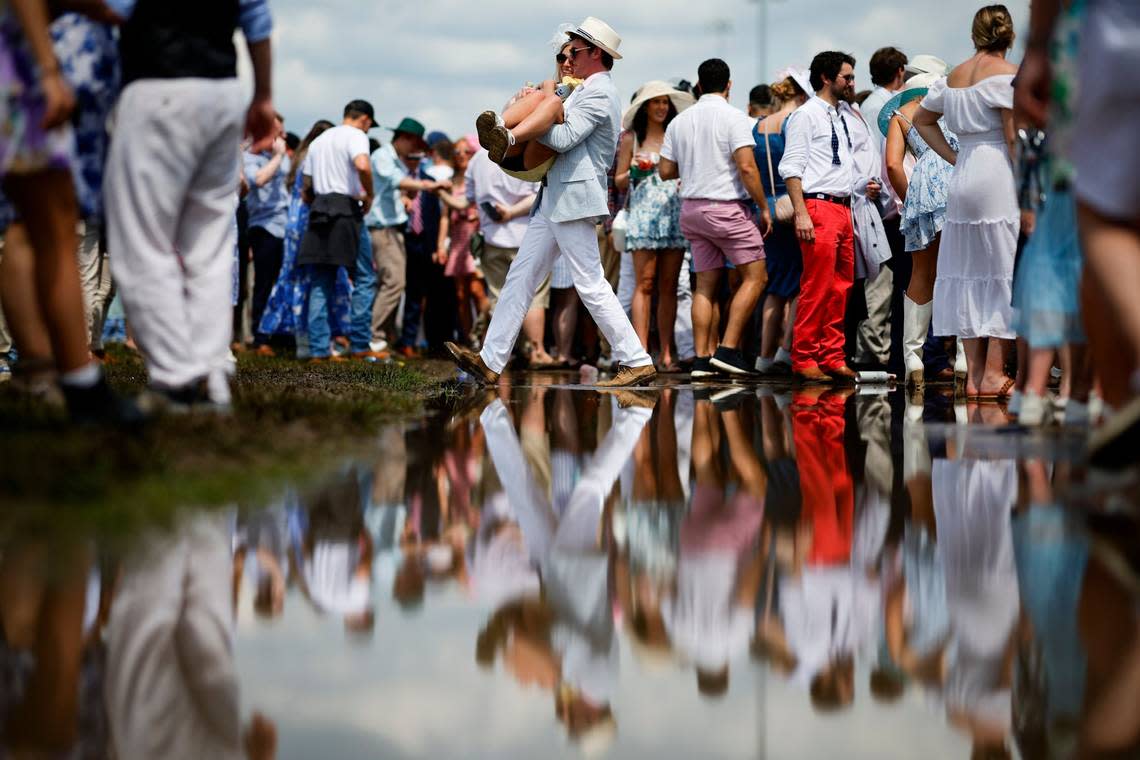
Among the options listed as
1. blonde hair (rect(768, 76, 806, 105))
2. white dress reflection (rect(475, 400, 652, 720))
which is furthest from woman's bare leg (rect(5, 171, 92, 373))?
blonde hair (rect(768, 76, 806, 105))

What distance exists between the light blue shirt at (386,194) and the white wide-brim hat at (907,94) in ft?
21.5

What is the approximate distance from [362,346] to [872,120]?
6062 millimetres

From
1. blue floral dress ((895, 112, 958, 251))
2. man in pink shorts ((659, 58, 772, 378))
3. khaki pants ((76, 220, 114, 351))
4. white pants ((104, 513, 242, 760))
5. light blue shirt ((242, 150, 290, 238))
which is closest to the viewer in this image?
white pants ((104, 513, 242, 760))

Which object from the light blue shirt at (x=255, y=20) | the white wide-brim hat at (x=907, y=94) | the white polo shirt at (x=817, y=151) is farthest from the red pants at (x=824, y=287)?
the light blue shirt at (x=255, y=20)

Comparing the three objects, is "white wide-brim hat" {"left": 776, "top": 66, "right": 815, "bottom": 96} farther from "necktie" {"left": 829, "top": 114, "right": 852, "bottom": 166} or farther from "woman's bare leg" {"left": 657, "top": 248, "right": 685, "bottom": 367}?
"woman's bare leg" {"left": 657, "top": 248, "right": 685, "bottom": 367}

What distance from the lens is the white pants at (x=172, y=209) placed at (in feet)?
18.4

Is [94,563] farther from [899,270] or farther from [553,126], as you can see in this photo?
[899,270]

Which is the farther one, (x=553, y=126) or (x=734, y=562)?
(x=553, y=126)

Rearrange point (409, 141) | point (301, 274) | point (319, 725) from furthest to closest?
point (409, 141) → point (301, 274) → point (319, 725)

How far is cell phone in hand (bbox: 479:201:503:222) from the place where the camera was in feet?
49.2

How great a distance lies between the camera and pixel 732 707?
7.84ft

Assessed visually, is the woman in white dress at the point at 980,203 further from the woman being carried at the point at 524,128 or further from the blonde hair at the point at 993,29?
the woman being carried at the point at 524,128

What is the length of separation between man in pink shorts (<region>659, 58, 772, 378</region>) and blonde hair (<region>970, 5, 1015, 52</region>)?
124 inches

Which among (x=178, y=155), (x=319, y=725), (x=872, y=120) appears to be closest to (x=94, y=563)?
(x=319, y=725)
